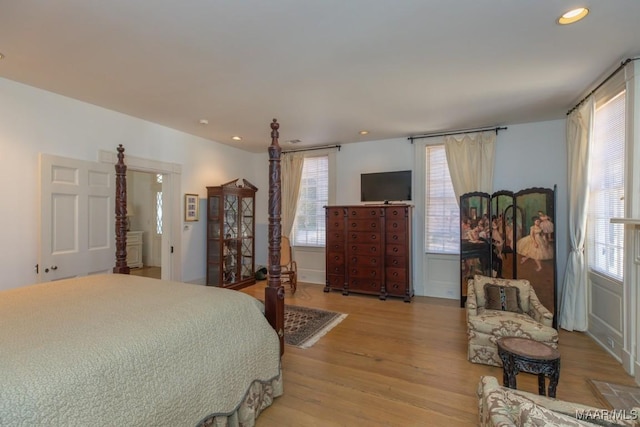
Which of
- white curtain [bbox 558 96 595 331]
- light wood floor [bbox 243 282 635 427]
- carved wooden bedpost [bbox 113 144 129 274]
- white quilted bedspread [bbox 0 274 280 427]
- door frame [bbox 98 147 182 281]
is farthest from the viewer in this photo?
door frame [bbox 98 147 182 281]

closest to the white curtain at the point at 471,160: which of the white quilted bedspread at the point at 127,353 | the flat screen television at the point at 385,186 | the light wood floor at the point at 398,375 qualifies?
the flat screen television at the point at 385,186

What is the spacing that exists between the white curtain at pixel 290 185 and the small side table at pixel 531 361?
4.25 meters

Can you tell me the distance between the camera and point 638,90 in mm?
2512

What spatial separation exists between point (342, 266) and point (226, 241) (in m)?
1.99

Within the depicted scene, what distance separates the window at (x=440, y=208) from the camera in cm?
486

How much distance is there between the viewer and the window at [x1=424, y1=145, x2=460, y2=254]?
486 cm

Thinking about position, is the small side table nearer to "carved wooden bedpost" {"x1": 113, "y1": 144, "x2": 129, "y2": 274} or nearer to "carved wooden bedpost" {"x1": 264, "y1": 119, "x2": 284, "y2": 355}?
"carved wooden bedpost" {"x1": 264, "y1": 119, "x2": 284, "y2": 355}

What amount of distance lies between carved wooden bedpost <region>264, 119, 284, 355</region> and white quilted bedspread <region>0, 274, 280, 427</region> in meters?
0.15

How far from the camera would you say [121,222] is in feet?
10.8

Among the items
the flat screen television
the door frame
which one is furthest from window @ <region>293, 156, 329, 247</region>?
the door frame

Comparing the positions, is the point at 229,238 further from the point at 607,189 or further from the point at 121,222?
the point at 607,189

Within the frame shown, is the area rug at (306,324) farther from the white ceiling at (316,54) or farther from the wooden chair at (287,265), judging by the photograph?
the white ceiling at (316,54)

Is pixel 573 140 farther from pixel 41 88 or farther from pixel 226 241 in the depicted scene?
pixel 41 88

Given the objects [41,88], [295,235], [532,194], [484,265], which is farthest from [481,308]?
[41,88]
